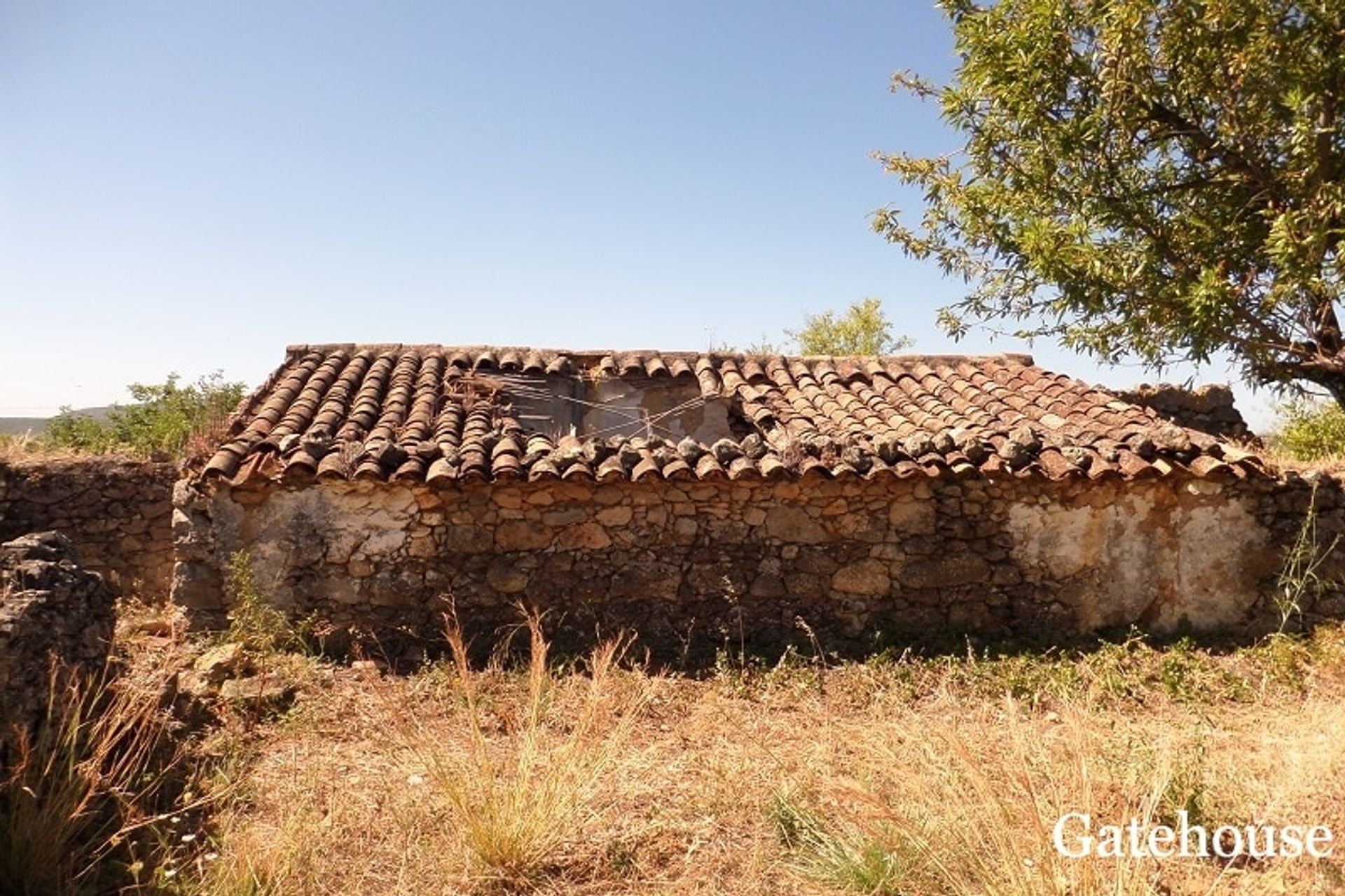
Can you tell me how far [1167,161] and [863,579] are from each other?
14.0 ft

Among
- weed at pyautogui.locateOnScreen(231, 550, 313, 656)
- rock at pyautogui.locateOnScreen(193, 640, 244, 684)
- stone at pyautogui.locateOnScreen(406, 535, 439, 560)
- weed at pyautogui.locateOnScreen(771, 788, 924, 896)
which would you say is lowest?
weed at pyautogui.locateOnScreen(771, 788, 924, 896)

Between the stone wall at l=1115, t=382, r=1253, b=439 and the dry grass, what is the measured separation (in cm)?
544

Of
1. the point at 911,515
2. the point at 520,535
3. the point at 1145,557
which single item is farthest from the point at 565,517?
the point at 1145,557

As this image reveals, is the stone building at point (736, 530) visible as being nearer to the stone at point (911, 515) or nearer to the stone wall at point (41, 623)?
the stone at point (911, 515)

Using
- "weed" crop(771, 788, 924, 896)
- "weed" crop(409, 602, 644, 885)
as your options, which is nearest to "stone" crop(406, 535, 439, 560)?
"weed" crop(409, 602, 644, 885)

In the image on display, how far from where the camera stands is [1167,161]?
632 centimetres

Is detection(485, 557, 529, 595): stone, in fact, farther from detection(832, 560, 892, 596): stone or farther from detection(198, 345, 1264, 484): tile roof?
detection(832, 560, 892, 596): stone

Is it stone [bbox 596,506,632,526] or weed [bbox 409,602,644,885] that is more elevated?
stone [bbox 596,506,632,526]

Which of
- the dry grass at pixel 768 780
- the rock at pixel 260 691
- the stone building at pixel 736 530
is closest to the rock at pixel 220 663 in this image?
the rock at pixel 260 691

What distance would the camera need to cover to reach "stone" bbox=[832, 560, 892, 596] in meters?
7.53

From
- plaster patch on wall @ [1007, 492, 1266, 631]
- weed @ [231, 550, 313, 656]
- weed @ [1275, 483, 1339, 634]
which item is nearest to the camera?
weed @ [231, 550, 313, 656]

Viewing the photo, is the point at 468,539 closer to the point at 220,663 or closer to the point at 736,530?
the point at 220,663

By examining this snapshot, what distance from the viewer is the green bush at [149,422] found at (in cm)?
1234

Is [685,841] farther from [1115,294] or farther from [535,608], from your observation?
[1115,294]
